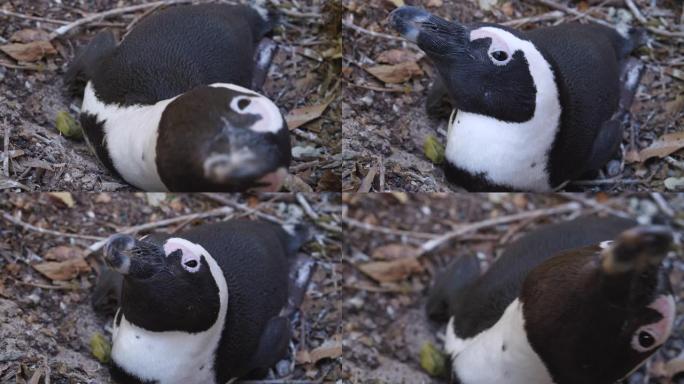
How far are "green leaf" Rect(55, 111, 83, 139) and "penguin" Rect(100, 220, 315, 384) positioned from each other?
1.39 feet

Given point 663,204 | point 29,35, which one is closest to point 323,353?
point 663,204

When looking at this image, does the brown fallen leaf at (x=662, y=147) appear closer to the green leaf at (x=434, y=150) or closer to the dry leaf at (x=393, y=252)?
the green leaf at (x=434, y=150)

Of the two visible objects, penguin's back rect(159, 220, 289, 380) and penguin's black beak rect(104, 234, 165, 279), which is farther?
penguin's back rect(159, 220, 289, 380)

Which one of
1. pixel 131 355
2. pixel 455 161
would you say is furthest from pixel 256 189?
pixel 455 161

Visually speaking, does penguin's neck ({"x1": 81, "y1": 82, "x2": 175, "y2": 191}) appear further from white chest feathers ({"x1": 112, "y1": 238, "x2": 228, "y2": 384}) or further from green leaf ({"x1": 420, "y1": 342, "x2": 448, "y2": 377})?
green leaf ({"x1": 420, "y1": 342, "x2": 448, "y2": 377})

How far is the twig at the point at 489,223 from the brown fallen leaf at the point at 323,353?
0.44 meters

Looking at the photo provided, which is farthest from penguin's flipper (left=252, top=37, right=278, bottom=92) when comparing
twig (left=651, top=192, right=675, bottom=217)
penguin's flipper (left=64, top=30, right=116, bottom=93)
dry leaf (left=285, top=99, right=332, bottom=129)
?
twig (left=651, top=192, right=675, bottom=217)

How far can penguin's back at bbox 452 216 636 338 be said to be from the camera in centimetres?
190

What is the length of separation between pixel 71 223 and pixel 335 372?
836 mm

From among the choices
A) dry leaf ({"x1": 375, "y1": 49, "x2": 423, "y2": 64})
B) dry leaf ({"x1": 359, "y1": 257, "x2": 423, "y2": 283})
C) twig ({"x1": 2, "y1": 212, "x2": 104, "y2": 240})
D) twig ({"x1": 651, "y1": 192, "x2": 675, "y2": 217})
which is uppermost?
dry leaf ({"x1": 375, "y1": 49, "x2": 423, "y2": 64})

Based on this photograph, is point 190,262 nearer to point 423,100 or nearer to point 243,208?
point 243,208

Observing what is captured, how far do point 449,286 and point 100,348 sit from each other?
960 mm

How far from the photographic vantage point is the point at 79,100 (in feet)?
7.39

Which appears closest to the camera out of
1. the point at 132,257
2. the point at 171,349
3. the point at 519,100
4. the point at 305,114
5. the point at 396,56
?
the point at 132,257
